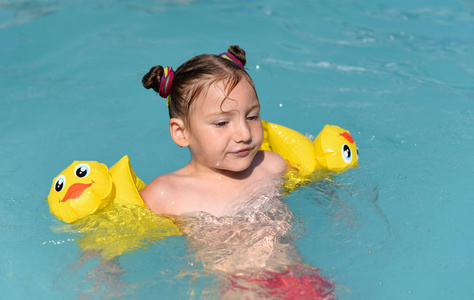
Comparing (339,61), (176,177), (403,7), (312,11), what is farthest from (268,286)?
(403,7)

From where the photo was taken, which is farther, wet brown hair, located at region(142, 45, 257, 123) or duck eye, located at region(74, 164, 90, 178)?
duck eye, located at region(74, 164, 90, 178)

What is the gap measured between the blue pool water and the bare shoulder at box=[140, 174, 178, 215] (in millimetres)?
219

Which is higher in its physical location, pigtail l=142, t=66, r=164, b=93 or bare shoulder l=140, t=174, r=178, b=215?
pigtail l=142, t=66, r=164, b=93

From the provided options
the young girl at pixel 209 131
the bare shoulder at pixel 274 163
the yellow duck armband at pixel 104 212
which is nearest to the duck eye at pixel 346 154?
the bare shoulder at pixel 274 163

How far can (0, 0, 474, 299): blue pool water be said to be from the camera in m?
3.24

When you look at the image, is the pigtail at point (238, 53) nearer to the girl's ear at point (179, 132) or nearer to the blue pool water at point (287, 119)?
the girl's ear at point (179, 132)

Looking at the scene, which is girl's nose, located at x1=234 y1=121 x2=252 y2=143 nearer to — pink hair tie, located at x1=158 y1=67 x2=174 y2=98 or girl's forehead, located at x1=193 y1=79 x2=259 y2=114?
girl's forehead, located at x1=193 y1=79 x2=259 y2=114

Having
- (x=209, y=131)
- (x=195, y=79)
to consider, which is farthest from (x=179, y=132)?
(x=195, y=79)

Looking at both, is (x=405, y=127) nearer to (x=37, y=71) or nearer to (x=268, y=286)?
(x=268, y=286)

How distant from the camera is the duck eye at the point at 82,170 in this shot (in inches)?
136

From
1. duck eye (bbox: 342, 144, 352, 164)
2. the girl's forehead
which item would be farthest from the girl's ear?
duck eye (bbox: 342, 144, 352, 164)

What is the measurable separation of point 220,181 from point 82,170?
2.88ft

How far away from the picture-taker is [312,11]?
7.66m

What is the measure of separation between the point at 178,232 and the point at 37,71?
3604 millimetres
